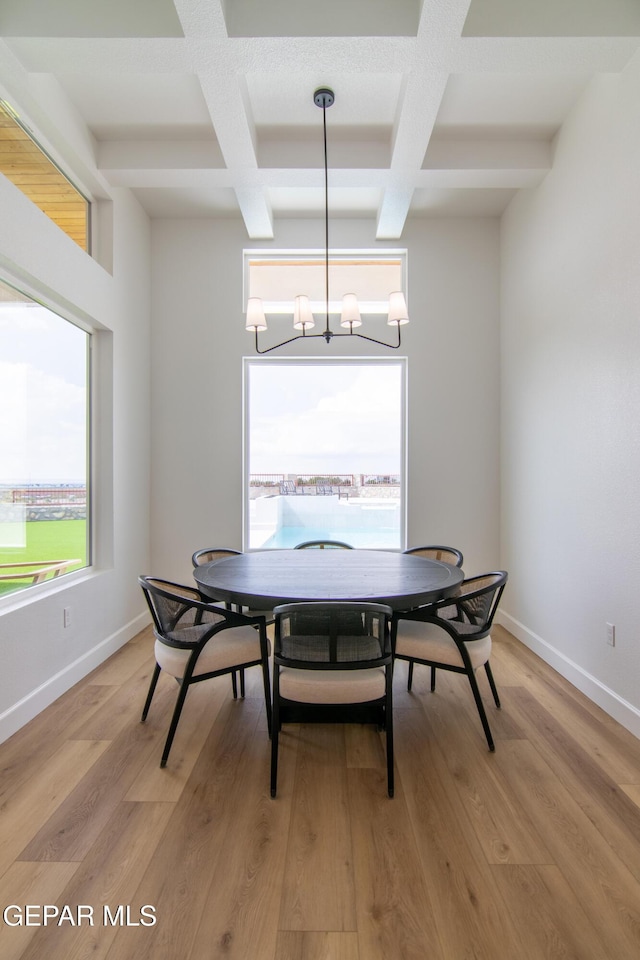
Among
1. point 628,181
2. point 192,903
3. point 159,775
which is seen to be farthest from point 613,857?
point 628,181

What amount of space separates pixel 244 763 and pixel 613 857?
139 centimetres

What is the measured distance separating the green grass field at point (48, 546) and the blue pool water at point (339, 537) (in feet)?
5.13

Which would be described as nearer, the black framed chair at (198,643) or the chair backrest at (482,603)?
the black framed chair at (198,643)

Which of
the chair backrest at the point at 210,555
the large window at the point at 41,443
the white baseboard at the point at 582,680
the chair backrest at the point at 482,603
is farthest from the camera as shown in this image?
the chair backrest at the point at 210,555

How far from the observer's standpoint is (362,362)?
4.31 metres

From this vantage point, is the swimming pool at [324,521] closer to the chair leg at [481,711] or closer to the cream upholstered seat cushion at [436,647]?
the cream upholstered seat cushion at [436,647]

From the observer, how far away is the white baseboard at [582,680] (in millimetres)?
2377

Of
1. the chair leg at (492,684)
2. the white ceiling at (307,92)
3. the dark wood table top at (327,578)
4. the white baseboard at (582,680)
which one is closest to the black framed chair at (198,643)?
the dark wood table top at (327,578)

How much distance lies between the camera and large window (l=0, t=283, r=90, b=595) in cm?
249

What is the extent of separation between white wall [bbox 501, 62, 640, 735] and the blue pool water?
3.39ft

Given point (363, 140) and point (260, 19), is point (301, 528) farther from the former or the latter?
point (260, 19)

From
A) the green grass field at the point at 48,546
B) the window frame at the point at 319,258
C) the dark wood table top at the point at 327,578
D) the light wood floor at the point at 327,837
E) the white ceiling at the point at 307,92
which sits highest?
the white ceiling at the point at 307,92

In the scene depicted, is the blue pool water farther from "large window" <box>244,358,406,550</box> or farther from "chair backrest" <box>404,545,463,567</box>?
"chair backrest" <box>404,545,463,567</box>

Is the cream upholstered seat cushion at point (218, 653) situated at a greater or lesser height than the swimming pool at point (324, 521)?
lesser
